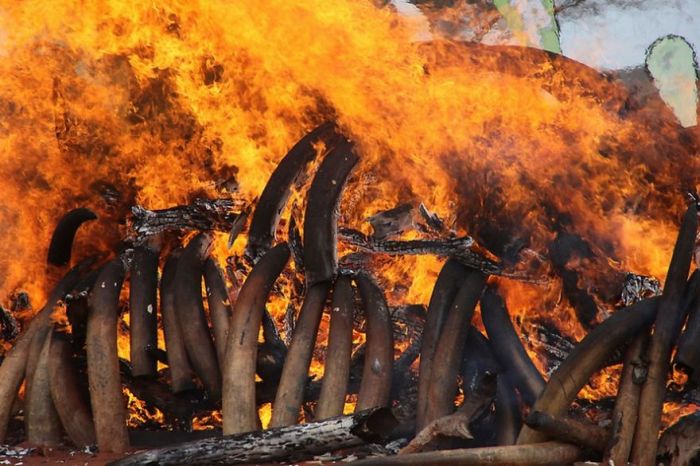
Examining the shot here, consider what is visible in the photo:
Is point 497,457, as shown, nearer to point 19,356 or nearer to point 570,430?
point 570,430

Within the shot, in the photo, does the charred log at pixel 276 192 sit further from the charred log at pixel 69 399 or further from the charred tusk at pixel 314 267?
the charred log at pixel 69 399

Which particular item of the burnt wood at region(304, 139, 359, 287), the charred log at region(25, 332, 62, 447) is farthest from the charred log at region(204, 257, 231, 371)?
the charred log at region(25, 332, 62, 447)

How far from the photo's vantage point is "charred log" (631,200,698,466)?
535 centimetres

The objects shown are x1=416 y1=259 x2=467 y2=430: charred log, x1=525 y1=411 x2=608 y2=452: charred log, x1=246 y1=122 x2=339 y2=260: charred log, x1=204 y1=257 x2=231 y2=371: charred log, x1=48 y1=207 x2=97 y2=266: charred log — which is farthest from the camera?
x1=48 y1=207 x2=97 y2=266: charred log

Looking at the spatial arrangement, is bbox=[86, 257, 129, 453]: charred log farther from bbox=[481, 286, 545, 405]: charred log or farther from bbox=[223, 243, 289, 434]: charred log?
bbox=[481, 286, 545, 405]: charred log

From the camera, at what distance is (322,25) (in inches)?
294

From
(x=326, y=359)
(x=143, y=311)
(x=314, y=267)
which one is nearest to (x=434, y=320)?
(x=326, y=359)

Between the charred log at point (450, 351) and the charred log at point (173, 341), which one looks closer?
the charred log at point (450, 351)

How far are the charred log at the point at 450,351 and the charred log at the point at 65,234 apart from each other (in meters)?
2.92

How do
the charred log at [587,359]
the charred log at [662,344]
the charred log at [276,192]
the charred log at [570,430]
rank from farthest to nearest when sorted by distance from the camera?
the charred log at [276,192] → the charred log at [587,359] → the charred log at [662,344] → the charred log at [570,430]

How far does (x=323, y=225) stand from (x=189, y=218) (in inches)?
50.7

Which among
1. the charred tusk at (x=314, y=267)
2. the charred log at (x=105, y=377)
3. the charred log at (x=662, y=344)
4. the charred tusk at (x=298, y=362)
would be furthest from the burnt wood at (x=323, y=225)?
the charred log at (x=662, y=344)

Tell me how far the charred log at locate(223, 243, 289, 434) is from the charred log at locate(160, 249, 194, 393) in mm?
463

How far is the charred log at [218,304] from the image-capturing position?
22.6 feet
